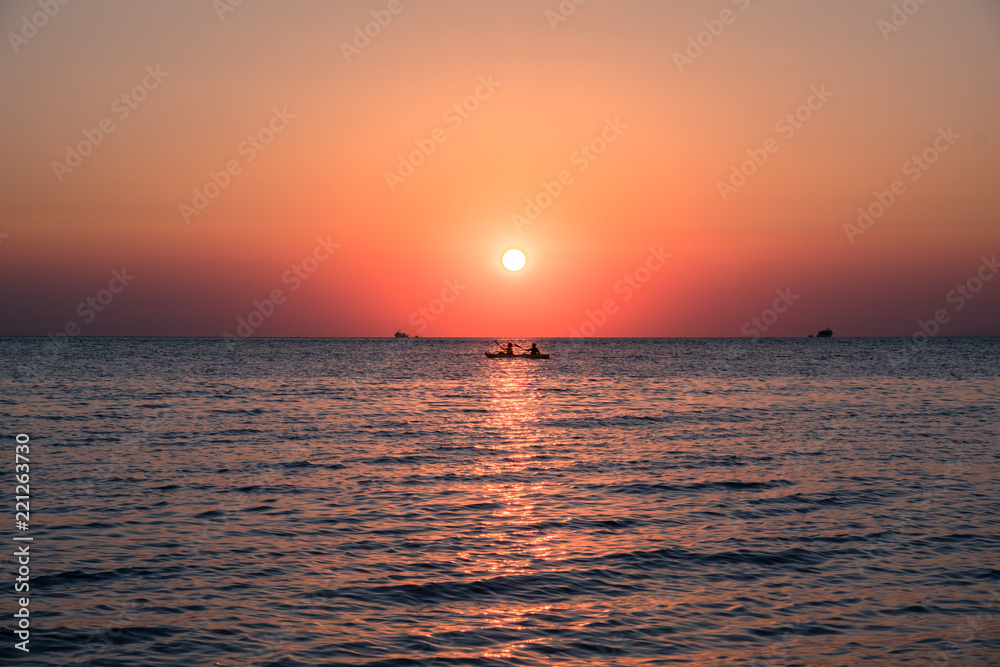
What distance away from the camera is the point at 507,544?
18531 mm

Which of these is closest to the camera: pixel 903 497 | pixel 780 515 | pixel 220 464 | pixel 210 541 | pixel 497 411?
pixel 210 541

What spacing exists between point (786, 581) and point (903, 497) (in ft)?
35.1

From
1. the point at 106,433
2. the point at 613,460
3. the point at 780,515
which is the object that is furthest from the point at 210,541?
the point at 106,433

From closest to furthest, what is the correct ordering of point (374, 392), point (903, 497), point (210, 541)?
point (210, 541)
point (903, 497)
point (374, 392)

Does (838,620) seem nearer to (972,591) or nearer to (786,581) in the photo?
(786,581)

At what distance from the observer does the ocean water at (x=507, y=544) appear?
1266cm

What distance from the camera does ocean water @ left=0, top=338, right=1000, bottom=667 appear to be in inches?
499

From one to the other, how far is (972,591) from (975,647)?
120 inches

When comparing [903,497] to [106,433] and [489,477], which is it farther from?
[106,433]

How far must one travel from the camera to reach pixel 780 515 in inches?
869

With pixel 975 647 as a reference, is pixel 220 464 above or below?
above

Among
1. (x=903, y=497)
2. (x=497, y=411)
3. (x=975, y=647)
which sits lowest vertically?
(x=975, y=647)

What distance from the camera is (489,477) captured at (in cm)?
2808

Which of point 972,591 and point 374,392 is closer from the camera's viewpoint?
point 972,591
